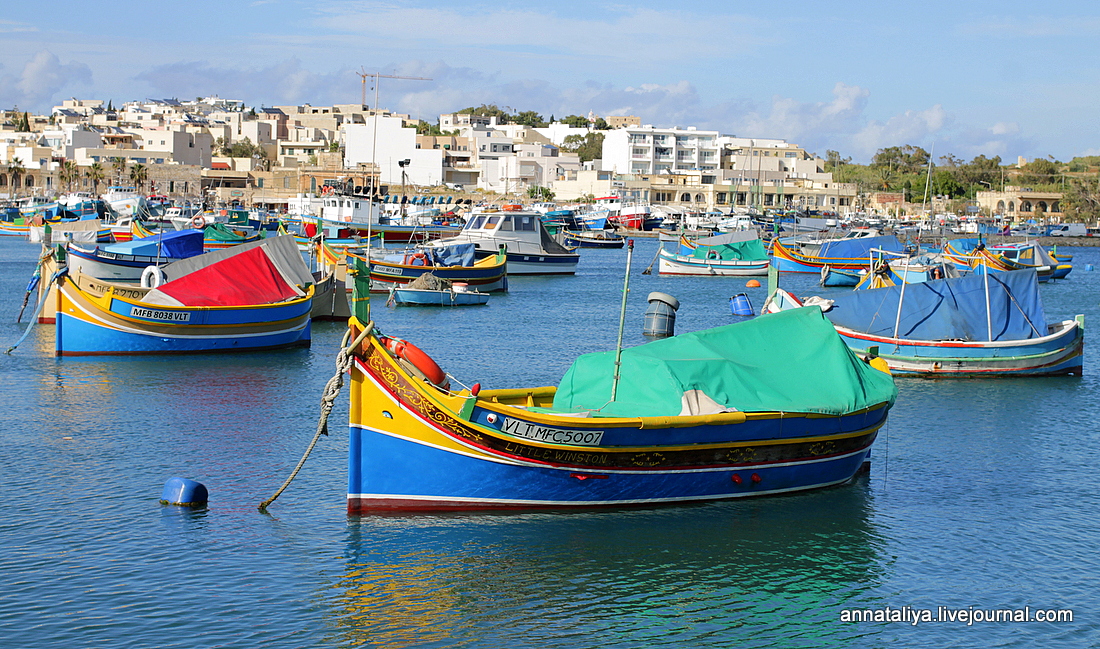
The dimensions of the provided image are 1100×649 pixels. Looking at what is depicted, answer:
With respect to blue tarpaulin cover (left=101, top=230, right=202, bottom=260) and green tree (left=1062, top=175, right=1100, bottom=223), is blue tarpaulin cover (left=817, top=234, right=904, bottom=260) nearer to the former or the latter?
blue tarpaulin cover (left=101, top=230, right=202, bottom=260)

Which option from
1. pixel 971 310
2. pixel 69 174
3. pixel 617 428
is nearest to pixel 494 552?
pixel 617 428

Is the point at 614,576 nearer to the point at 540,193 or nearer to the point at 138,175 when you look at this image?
the point at 540,193

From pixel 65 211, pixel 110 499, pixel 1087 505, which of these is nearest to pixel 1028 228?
pixel 65 211

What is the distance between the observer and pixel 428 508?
1459cm

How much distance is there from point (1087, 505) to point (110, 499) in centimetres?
1491

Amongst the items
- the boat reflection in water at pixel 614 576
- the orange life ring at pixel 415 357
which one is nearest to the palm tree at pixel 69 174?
the orange life ring at pixel 415 357

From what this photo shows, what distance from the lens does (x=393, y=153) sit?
5940 inches

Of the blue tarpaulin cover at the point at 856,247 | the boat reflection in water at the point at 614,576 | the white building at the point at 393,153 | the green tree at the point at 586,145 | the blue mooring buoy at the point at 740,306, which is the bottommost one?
the boat reflection in water at the point at 614,576

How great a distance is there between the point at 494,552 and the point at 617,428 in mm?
2237

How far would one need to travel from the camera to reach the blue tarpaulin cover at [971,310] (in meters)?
28.2

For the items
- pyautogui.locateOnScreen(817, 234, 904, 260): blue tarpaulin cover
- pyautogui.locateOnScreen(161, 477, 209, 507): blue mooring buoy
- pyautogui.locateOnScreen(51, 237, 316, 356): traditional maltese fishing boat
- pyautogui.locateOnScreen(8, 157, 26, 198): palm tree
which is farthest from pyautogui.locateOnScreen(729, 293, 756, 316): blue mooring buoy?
pyautogui.locateOnScreen(8, 157, 26, 198): palm tree

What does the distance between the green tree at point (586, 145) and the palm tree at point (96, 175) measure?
7485cm

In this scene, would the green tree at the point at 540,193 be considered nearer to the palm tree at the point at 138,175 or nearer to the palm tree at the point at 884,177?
the palm tree at the point at 138,175

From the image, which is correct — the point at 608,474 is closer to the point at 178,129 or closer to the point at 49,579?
the point at 49,579
